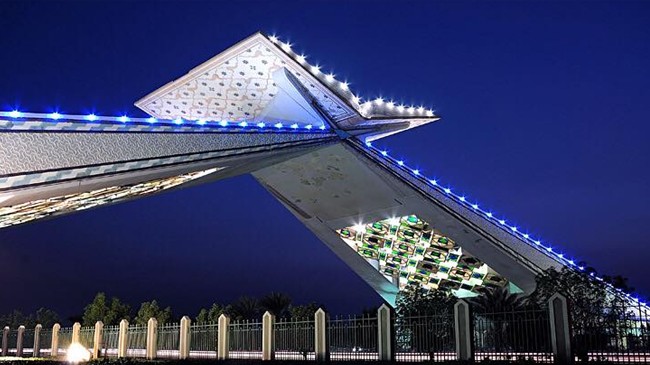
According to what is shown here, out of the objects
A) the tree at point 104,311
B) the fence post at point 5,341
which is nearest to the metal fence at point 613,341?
the fence post at point 5,341

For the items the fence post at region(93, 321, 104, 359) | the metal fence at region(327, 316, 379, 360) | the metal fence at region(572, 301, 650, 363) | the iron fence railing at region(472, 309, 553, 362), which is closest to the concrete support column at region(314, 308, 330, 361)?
the metal fence at region(327, 316, 379, 360)

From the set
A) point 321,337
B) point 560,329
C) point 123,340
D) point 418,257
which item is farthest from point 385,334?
point 418,257

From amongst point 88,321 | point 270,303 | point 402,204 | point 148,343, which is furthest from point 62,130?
point 88,321

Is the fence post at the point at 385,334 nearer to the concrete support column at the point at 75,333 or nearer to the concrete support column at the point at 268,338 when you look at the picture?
the concrete support column at the point at 268,338

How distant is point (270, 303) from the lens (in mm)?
30547

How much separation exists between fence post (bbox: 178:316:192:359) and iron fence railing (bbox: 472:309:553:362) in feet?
32.4

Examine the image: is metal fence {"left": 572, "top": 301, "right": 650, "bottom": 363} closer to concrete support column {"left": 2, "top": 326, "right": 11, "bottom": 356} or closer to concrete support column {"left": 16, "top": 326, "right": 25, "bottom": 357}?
concrete support column {"left": 16, "top": 326, "right": 25, "bottom": 357}

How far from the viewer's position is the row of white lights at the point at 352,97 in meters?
20.3

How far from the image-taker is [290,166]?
2498 cm

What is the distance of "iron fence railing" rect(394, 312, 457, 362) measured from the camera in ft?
51.3

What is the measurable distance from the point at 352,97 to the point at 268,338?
8039 mm

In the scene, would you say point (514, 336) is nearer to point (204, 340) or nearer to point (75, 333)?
point (204, 340)

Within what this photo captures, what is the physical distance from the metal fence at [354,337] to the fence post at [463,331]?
2363 mm

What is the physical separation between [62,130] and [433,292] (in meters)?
16.4
